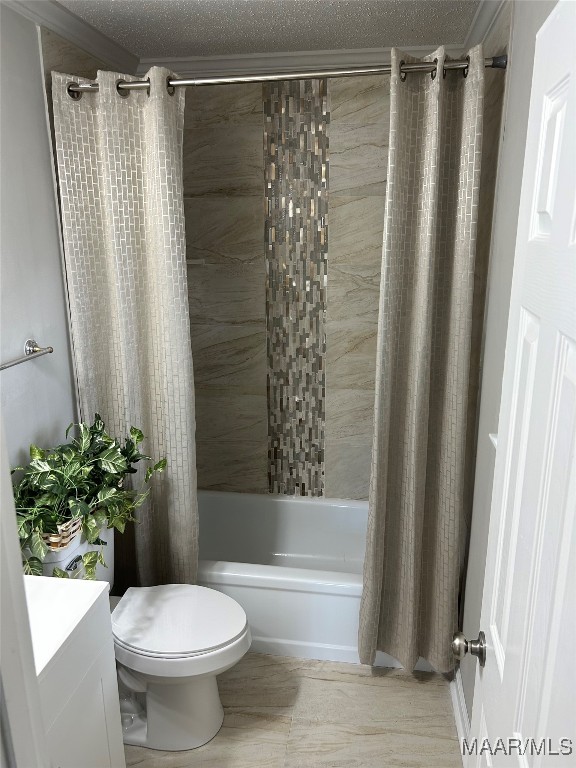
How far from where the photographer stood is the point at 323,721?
214 centimetres

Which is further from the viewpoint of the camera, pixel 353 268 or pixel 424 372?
pixel 353 268

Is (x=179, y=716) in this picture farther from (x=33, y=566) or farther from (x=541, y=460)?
(x=541, y=460)

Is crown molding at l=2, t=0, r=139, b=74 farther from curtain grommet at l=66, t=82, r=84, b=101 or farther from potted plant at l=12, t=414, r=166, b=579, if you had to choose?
potted plant at l=12, t=414, r=166, b=579

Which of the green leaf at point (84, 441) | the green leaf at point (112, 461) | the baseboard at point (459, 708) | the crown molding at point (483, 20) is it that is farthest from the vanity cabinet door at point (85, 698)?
the crown molding at point (483, 20)

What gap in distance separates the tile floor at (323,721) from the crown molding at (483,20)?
236 cm

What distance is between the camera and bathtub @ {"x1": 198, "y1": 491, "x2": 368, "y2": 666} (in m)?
2.37

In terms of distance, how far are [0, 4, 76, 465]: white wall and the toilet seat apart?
67cm

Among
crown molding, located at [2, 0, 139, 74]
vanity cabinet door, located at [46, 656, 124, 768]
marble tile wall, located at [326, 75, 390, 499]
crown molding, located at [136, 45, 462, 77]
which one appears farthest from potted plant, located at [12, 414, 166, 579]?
crown molding, located at [136, 45, 462, 77]

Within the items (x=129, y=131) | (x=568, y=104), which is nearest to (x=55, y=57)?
(x=129, y=131)

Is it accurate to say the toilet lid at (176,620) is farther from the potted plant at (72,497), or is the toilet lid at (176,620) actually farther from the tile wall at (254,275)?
the tile wall at (254,275)

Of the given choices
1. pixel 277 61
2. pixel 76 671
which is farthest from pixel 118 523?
pixel 277 61

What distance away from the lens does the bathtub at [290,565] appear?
2.37m

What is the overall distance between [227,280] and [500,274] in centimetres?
150

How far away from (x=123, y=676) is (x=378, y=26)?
99.2 inches
